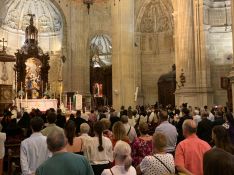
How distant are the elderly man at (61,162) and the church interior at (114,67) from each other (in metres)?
1.96

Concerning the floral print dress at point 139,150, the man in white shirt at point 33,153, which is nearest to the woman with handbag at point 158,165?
the floral print dress at point 139,150

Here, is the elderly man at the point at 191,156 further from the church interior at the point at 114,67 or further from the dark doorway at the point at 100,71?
the dark doorway at the point at 100,71

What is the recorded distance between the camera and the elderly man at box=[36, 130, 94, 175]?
11.1 ft

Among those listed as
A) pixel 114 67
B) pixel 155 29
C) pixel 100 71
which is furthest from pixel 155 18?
pixel 114 67

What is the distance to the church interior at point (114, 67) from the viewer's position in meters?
10.4

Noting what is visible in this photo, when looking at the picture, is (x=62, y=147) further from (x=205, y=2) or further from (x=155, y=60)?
(x=155, y=60)

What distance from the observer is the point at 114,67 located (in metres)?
22.8

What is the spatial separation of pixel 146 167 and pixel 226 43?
60.0 feet

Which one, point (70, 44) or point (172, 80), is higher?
point (70, 44)

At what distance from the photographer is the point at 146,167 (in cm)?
422

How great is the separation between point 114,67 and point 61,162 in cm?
1950

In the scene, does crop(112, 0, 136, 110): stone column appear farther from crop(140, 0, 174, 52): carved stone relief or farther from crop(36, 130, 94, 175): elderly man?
crop(36, 130, 94, 175): elderly man

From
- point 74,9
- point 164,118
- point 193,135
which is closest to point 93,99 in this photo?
point 74,9

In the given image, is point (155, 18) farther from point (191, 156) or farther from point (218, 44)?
point (191, 156)
